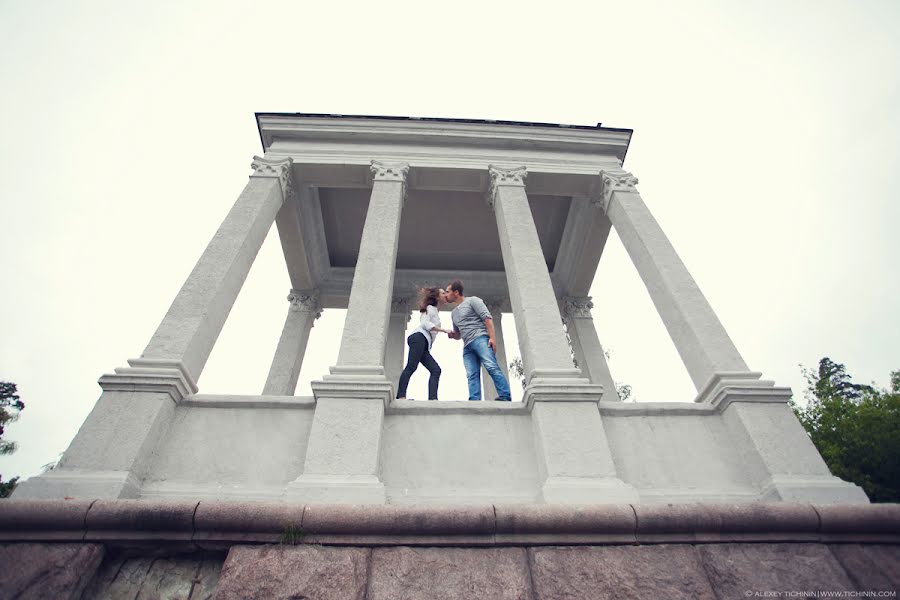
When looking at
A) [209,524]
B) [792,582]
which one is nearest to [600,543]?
[792,582]

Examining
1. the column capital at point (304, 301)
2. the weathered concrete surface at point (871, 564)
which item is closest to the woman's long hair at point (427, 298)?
the column capital at point (304, 301)

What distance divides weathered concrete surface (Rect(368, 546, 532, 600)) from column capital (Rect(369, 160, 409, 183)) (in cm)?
689

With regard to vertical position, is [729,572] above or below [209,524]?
below

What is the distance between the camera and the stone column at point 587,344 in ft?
35.8

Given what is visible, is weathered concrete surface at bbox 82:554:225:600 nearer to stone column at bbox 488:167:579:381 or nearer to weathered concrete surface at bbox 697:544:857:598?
stone column at bbox 488:167:579:381

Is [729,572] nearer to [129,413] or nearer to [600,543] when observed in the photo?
[600,543]

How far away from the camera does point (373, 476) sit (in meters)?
4.62

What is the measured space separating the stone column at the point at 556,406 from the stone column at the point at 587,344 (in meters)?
4.93

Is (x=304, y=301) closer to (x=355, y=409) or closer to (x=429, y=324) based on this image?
(x=429, y=324)

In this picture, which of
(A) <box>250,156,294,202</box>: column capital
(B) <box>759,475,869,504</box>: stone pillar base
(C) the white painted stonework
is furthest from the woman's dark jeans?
(B) <box>759,475,869,504</box>: stone pillar base

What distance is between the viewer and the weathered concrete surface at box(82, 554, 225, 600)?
3.54 metres

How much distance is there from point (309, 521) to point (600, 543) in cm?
246

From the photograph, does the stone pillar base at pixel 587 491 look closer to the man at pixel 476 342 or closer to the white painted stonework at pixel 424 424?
the white painted stonework at pixel 424 424

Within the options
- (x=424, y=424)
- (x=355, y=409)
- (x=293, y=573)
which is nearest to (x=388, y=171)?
(x=355, y=409)
